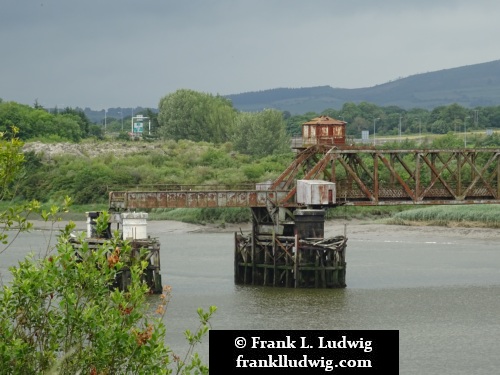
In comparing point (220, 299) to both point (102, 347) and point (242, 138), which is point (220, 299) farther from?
point (242, 138)

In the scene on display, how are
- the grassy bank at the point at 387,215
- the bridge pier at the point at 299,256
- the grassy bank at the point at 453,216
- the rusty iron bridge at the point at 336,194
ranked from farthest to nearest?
1. the grassy bank at the point at 387,215
2. the grassy bank at the point at 453,216
3. the rusty iron bridge at the point at 336,194
4. the bridge pier at the point at 299,256

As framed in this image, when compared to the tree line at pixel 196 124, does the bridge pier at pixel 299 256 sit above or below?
below

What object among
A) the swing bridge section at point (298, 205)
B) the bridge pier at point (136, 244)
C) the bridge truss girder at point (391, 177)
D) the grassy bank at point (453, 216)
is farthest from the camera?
the grassy bank at point (453, 216)

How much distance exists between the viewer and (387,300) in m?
61.6

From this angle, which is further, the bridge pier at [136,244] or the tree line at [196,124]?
the tree line at [196,124]

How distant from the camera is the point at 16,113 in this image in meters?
181

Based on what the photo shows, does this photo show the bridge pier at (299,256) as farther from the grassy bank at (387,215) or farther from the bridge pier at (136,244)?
the grassy bank at (387,215)

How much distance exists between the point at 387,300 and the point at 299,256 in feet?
17.7

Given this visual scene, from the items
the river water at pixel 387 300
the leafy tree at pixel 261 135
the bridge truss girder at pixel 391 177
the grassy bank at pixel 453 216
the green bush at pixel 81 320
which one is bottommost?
the river water at pixel 387 300

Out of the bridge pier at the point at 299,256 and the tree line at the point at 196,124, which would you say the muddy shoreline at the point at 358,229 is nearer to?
the bridge pier at the point at 299,256

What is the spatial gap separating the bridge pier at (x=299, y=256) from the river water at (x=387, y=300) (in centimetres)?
81

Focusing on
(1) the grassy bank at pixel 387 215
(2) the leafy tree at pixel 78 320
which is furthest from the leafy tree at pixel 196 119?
(2) the leafy tree at pixel 78 320

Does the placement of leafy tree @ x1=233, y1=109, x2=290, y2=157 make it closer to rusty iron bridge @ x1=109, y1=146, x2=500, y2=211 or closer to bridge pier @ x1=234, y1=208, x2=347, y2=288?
rusty iron bridge @ x1=109, y1=146, x2=500, y2=211

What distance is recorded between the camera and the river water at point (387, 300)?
49656 mm
